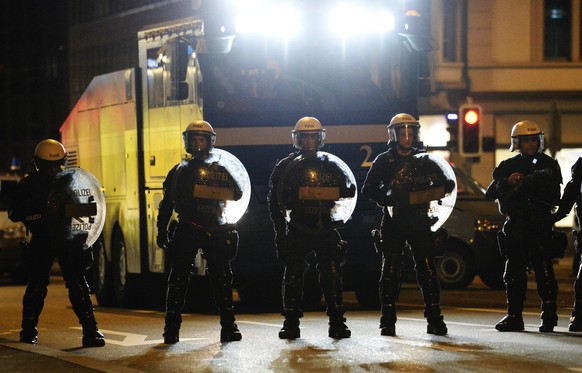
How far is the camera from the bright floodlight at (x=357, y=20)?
693 inches

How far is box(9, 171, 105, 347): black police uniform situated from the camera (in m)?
13.0

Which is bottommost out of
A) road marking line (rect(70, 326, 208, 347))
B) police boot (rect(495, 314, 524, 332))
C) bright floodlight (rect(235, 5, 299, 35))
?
road marking line (rect(70, 326, 208, 347))

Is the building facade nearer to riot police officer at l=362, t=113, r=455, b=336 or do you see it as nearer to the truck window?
the truck window

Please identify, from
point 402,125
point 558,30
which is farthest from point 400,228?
point 558,30

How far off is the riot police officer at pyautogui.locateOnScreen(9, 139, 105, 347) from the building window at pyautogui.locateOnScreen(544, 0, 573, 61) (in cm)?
2444

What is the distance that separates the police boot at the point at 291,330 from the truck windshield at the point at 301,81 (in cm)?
447

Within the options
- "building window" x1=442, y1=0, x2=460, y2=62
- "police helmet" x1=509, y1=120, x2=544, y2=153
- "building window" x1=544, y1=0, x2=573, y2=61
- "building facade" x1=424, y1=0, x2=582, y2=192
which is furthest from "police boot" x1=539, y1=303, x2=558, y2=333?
"building window" x1=544, y1=0, x2=573, y2=61

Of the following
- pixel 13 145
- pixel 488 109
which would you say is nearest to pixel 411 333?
pixel 488 109

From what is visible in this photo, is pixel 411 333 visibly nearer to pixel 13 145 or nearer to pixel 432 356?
pixel 432 356

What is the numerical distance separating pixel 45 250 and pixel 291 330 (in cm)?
227

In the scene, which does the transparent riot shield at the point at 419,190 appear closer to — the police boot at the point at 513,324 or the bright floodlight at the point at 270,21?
the police boot at the point at 513,324

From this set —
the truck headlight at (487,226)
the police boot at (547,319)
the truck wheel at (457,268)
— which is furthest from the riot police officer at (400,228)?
the truck wheel at (457,268)

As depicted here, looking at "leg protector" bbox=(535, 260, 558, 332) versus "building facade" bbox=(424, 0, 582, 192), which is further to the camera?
"building facade" bbox=(424, 0, 582, 192)

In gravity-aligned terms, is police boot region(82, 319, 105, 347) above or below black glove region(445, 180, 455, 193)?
below
